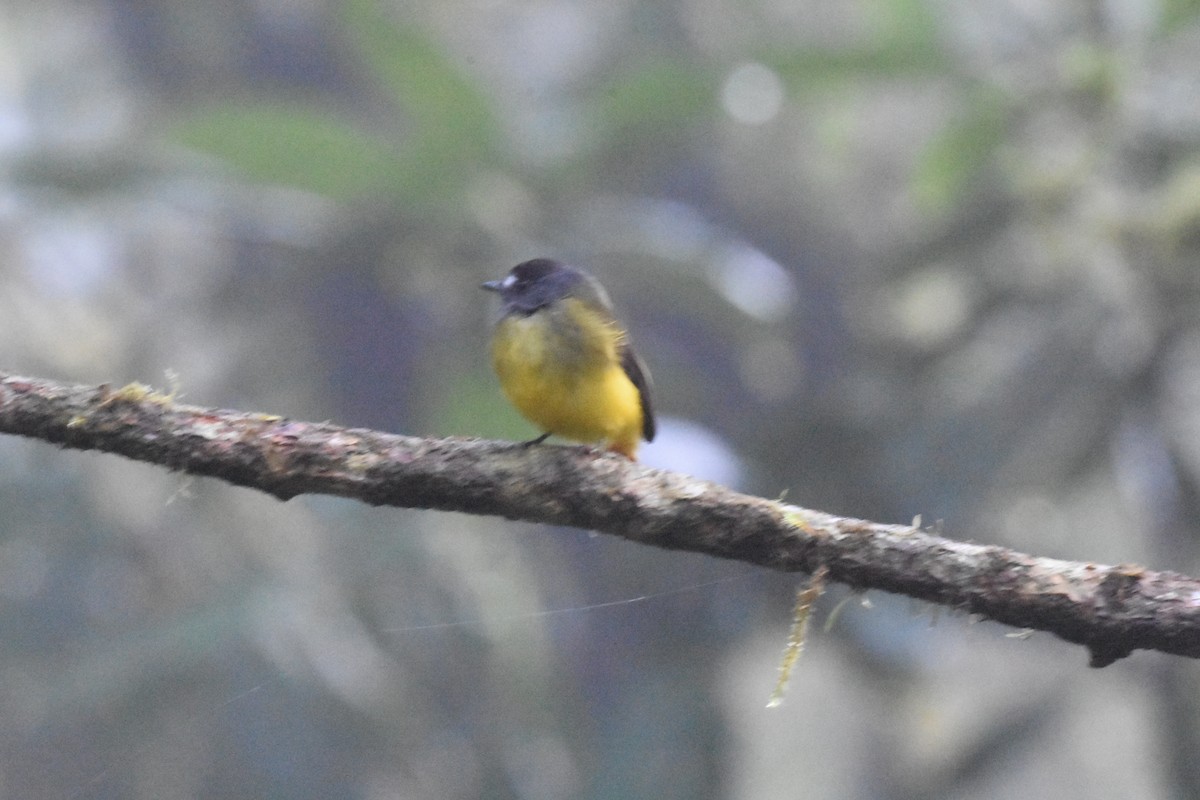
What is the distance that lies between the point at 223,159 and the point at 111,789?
1788 mm

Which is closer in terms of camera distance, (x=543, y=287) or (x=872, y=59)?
(x=543, y=287)

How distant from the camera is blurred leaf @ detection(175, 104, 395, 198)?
123 inches

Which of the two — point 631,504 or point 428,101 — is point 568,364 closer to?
point 631,504

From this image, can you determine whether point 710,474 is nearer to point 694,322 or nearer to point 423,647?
point 694,322

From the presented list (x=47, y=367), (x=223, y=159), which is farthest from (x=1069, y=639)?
(x=47, y=367)

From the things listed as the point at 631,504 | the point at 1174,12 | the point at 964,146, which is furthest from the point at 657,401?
the point at 631,504

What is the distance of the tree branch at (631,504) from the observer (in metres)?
1.36

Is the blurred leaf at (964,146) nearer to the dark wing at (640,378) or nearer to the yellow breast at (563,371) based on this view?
the dark wing at (640,378)

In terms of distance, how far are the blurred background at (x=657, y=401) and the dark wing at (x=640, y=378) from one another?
1.80 feet

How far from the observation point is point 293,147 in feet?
10.5

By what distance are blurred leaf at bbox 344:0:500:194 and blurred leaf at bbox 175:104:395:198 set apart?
106 millimetres

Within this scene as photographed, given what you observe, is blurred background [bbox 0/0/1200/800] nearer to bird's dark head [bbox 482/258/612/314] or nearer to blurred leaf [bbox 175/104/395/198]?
blurred leaf [bbox 175/104/395/198]

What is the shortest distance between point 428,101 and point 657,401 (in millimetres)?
1005

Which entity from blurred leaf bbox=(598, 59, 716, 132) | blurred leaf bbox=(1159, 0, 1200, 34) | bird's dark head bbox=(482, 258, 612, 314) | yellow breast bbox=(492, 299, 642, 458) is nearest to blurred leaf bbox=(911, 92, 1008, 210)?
blurred leaf bbox=(1159, 0, 1200, 34)
